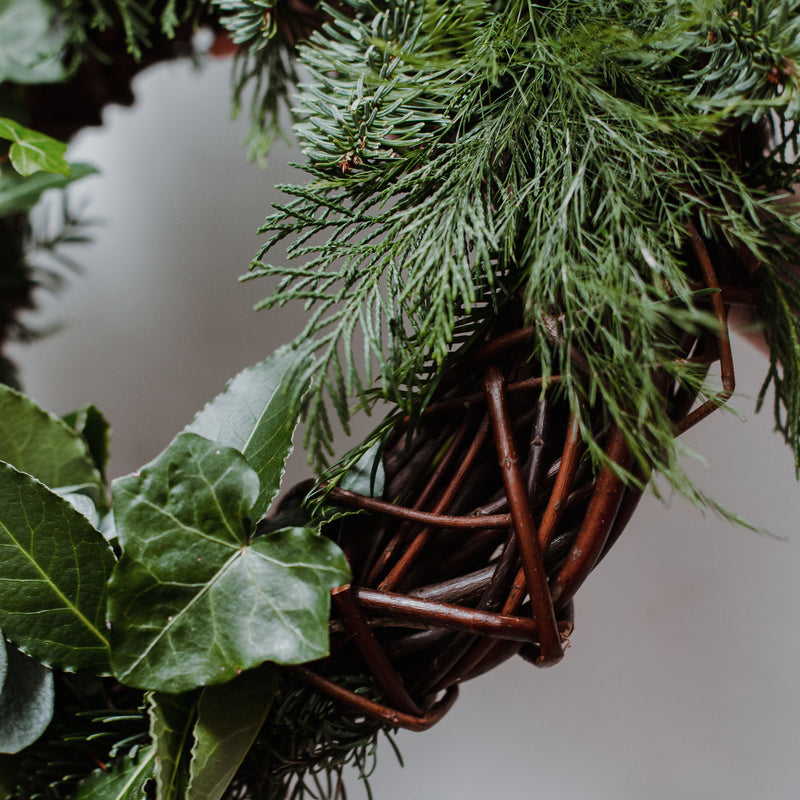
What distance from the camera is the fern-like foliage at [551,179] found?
1.01ft

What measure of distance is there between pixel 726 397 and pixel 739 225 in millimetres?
77

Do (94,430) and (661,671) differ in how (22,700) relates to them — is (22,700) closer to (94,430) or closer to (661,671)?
(94,430)

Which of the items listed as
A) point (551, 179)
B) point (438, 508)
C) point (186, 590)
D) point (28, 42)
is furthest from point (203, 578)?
point (28, 42)

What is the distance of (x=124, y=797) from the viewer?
0.37 meters

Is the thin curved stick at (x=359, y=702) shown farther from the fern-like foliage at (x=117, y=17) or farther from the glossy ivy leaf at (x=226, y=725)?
the fern-like foliage at (x=117, y=17)

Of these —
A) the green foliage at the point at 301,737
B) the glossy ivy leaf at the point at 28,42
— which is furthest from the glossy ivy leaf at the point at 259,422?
the glossy ivy leaf at the point at 28,42

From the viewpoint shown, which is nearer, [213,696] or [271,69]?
[213,696]

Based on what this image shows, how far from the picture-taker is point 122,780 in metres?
0.38

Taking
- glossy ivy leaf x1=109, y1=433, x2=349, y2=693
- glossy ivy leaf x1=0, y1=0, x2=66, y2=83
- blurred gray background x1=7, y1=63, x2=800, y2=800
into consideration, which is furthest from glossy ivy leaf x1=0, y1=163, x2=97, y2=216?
glossy ivy leaf x1=109, y1=433, x2=349, y2=693

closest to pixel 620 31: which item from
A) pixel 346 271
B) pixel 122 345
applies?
pixel 346 271

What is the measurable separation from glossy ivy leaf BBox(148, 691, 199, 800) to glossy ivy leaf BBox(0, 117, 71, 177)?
32 centimetres

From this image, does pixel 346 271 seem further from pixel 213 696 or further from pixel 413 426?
pixel 213 696

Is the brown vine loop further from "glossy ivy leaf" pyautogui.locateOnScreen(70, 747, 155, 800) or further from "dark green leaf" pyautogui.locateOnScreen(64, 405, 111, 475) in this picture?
"dark green leaf" pyautogui.locateOnScreen(64, 405, 111, 475)

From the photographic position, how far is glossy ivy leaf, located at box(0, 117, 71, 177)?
44cm
